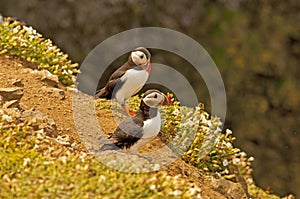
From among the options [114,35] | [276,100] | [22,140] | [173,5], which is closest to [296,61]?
[276,100]

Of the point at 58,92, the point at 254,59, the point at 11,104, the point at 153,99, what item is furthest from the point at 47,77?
the point at 254,59

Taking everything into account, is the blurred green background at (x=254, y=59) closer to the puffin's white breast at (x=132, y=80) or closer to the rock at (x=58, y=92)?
the rock at (x=58, y=92)

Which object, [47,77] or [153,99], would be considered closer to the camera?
[153,99]

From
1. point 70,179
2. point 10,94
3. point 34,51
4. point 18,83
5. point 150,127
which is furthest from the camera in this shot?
point 34,51

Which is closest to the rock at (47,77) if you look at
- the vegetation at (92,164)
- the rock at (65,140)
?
the vegetation at (92,164)

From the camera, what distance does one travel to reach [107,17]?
13867 millimetres

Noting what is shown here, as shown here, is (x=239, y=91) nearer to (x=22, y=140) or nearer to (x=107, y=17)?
(x=107, y=17)

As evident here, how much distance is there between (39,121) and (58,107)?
0.92 meters

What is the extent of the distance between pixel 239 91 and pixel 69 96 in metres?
5.37

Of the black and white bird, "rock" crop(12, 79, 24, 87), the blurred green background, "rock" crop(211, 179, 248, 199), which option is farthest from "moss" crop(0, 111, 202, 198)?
the blurred green background

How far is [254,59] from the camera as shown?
43.5 ft

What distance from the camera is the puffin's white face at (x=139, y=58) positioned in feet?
25.4

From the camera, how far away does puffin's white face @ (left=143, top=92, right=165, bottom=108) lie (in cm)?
687

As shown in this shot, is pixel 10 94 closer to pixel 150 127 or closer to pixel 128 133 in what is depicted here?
pixel 128 133
